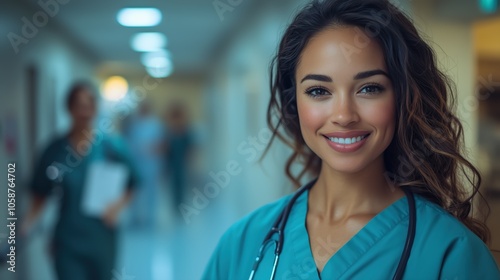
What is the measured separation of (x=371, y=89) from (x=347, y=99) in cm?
5

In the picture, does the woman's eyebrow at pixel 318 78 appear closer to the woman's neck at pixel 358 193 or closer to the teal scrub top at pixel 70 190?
the woman's neck at pixel 358 193

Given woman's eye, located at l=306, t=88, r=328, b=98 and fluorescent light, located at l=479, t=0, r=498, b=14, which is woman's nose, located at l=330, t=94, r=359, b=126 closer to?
woman's eye, located at l=306, t=88, r=328, b=98

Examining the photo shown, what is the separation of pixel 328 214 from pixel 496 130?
187 centimetres

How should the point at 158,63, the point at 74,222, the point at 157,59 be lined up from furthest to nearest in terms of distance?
the point at 158,63, the point at 157,59, the point at 74,222

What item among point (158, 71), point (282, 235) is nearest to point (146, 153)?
point (158, 71)

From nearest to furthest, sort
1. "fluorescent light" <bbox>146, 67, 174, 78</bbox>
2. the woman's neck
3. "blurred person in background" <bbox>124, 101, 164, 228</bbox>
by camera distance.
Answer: the woman's neck, "blurred person in background" <bbox>124, 101, 164, 228</bbox>, "fluorescent light" <bbox>146, 67, 174, 78</bbox>

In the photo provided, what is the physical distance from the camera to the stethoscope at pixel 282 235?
910mm

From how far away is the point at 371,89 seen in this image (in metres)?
0.95

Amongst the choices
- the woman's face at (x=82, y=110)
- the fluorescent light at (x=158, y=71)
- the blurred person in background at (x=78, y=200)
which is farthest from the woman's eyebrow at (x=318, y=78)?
the fluorescent light at (x=158, y=71)

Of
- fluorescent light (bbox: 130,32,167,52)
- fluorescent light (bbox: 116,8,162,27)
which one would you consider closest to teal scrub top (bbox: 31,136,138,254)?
fluorescent light (bbox: 116,8,162,27)

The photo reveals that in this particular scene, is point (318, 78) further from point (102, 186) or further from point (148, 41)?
point (148, 41)

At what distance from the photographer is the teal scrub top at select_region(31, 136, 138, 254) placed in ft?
8.58

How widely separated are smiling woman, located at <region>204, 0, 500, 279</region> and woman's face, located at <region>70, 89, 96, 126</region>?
186 centimetres

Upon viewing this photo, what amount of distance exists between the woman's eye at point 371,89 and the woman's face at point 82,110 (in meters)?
2.11
